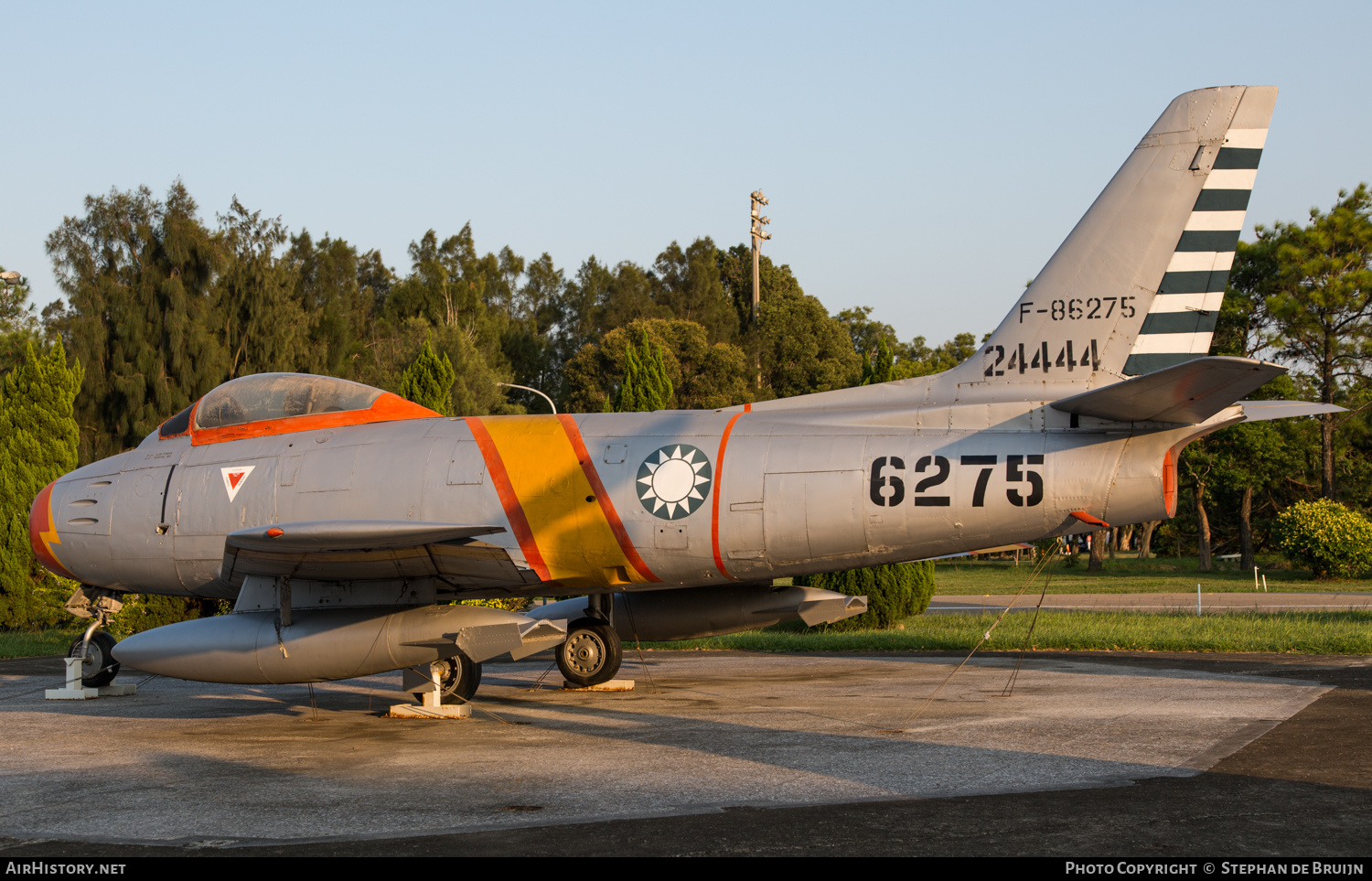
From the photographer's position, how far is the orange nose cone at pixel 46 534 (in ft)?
41.7

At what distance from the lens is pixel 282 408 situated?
40.6ft

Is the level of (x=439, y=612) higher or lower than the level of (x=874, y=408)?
lower

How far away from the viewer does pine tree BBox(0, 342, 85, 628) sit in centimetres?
2120

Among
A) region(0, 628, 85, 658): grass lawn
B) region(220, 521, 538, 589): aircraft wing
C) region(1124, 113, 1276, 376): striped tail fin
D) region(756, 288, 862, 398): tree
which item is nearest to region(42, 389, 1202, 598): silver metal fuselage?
region(220, 521, 538, 589): aircraft wing

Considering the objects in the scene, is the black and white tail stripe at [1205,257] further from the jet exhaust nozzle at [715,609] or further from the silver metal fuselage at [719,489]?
the jet exhaust nozzle at [715,609]

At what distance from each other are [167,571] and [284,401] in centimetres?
227

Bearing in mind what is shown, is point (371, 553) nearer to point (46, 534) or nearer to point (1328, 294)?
point (46, 534)

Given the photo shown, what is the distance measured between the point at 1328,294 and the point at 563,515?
39.5m

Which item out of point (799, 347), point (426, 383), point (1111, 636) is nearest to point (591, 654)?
point (1111, 636)

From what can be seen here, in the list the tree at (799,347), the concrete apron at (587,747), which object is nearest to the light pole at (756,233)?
the tree at (799,347)

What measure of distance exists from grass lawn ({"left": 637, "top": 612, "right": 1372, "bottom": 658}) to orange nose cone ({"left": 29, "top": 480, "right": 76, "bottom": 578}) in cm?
851

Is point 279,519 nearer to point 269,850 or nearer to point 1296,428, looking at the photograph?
point 269,850
